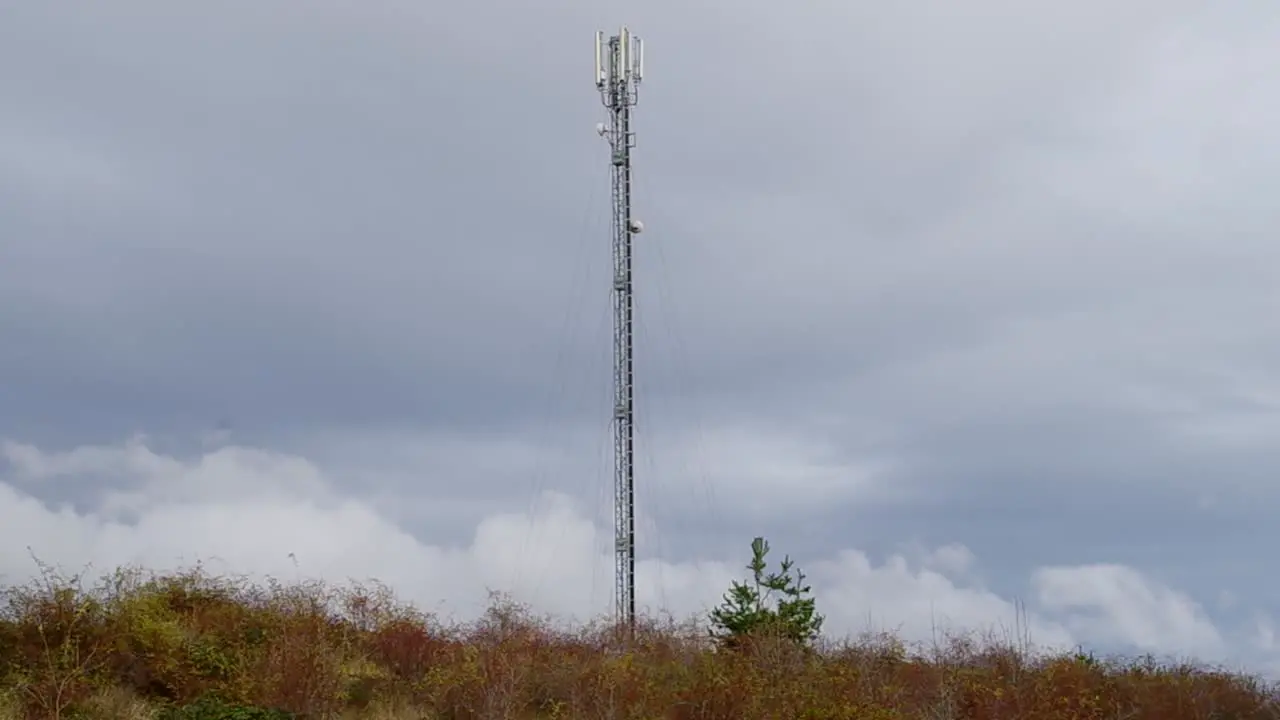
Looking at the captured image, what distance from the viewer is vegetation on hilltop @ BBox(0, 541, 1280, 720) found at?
15.7 meters

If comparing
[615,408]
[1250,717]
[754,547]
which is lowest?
[1250,717]

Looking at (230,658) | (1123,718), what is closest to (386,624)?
(230,658)

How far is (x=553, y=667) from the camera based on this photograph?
17.6m

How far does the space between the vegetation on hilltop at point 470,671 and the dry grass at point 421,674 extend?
3 cm

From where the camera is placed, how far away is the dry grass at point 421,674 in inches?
617

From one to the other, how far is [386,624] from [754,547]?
6.41 metres

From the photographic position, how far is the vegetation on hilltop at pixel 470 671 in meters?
15.7

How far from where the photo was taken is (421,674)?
18297 mm

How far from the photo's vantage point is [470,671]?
1675 centimetres

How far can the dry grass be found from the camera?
1568 centimetres

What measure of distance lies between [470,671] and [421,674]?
6.08 ft

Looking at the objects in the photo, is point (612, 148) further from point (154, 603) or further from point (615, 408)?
point (154, 603)

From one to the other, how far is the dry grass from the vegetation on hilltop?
0.10 ft

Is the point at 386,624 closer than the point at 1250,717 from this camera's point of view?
Yes
